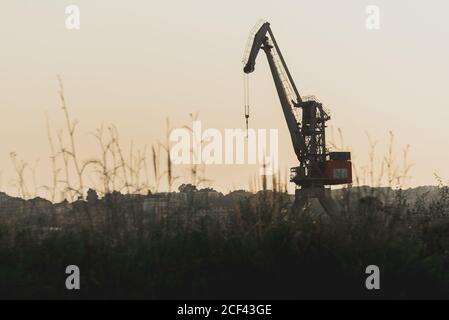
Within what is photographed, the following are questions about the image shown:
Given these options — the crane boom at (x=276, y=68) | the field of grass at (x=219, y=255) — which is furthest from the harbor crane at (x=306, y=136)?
the field of grass at (x=219, y=255)

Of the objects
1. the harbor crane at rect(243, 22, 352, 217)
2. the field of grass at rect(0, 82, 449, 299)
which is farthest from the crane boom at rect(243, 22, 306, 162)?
the field of grass at rect(0, 82, 449, 299)

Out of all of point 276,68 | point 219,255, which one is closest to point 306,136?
point 276,68

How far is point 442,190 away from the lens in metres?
10.1

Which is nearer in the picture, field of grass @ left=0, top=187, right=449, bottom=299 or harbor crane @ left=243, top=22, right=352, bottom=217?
field of grass @ left=0, top=187, right=449, bottom=299

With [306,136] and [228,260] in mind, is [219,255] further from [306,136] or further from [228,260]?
[306,136]

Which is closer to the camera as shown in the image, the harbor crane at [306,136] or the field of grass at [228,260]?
the field of grass at [228,260]

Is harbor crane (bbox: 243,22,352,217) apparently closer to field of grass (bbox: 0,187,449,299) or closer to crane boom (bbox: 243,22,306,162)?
crane boom (bbox: 243,22,306,162)

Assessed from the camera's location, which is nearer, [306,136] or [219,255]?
[219,255]

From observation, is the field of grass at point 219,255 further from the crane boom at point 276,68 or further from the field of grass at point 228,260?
the crane boom at point 276,68

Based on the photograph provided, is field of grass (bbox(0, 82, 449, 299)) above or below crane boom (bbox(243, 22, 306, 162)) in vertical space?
below

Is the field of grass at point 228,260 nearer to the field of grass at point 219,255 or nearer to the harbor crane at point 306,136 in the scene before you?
the field of grass at point 219,255

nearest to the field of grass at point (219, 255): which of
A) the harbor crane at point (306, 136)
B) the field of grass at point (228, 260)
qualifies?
the field of grass at point (228, 260)

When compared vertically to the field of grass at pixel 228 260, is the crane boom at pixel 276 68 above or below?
above
